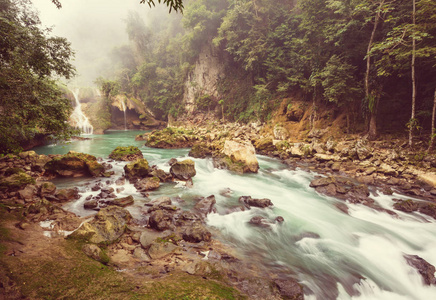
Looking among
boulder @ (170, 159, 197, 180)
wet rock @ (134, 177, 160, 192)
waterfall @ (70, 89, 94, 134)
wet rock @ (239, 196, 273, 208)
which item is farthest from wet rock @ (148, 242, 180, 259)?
waterfall @ (70, 89, 94, 134)

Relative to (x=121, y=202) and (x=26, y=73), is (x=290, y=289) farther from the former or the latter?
(x=26, y=73)

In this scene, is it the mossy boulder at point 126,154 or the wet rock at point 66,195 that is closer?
the wet rock at point 66,195

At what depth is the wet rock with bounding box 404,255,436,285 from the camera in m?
4.20

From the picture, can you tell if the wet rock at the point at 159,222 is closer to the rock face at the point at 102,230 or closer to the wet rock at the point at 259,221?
the rock face at the point at 102,230

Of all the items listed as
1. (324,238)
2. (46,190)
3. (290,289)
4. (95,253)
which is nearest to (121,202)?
(46,190)

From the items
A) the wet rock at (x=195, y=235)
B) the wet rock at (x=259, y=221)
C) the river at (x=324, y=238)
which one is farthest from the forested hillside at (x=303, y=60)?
the wet rock at (x=195, y=235)

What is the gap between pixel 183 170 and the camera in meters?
10.0

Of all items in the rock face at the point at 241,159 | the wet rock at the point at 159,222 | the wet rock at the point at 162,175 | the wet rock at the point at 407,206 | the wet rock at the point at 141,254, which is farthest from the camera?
the rock face at the point at 241,159

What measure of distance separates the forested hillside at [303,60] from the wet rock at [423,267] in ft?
29.7

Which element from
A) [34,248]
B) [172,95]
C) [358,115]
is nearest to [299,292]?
[34,248]

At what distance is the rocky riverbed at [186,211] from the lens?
12.3 ft

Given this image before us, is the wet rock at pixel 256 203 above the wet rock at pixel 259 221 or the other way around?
above

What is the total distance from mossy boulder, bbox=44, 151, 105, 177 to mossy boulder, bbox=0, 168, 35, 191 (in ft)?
5.94

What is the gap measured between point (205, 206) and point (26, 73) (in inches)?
274
